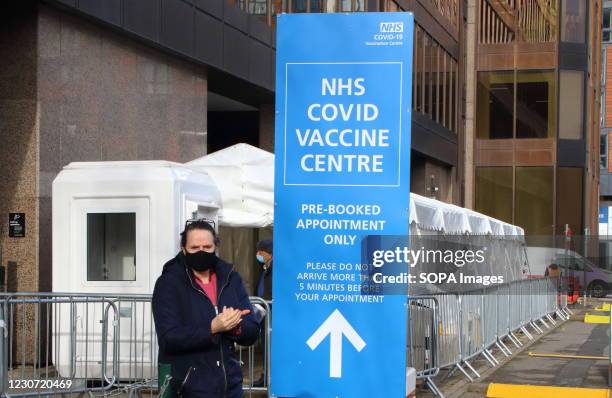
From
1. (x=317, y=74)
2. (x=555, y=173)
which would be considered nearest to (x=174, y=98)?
(x=317, y=74)

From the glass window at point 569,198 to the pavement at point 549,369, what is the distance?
84.6 feet

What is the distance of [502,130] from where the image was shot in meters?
49.3

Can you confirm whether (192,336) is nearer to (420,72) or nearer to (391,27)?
(391,27)

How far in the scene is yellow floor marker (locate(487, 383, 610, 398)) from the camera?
1214 cm

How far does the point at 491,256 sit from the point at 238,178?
38.3ft

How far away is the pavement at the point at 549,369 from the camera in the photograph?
1272cm

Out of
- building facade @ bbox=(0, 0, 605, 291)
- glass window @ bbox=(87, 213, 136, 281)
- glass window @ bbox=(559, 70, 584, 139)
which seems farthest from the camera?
glass window @ bbox=(559, 70, 584, 139)

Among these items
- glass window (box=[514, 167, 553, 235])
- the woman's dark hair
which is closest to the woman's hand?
the woman's dark hair

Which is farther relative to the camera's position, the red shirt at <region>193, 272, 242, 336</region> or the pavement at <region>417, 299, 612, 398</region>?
the pavement at <region>417, 299, 612, 398</region>

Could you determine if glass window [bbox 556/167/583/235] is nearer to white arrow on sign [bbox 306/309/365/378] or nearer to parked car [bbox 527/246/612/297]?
parked car [bbox 527/246/612/297]

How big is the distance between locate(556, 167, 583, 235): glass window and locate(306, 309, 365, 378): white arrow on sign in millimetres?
43643

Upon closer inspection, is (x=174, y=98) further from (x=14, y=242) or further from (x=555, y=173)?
(x=555, y=173)

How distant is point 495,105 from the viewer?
49.5 meters

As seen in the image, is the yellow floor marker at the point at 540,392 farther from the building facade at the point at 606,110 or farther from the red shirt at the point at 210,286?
the building facade at the point at 606,110
